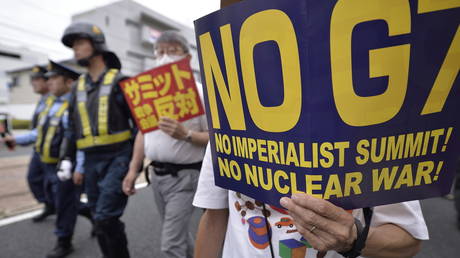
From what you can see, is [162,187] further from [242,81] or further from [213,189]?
[242,81]

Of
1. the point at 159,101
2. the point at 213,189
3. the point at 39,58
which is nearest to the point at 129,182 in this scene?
the point at 159,101

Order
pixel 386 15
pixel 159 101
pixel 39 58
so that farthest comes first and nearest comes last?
pixel 39 58
pixel 159 101
pixel 386 15

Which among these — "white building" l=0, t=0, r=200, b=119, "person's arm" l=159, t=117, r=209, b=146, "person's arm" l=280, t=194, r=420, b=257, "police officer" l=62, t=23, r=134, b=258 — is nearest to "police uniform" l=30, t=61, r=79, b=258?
"police officer" l=62, t=23, r=134, b=258

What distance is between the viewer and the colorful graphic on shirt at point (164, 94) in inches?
65.4

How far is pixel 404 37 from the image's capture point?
0.45 metres

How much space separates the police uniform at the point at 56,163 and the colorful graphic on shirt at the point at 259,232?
2481mm

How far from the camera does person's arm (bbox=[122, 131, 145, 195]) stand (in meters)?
1.96

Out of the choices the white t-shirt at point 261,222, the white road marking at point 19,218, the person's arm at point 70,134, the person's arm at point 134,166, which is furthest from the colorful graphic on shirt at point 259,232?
the white road marking at point 19,218

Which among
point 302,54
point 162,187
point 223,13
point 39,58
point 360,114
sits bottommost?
point 162,187

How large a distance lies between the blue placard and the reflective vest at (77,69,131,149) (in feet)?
5.64

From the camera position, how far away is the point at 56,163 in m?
2.98

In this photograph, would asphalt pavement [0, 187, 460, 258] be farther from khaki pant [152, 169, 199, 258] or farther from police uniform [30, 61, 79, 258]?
khaki pant [152, 169, 199, 258]

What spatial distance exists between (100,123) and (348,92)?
197cm

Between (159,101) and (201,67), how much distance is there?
42.0 inches
